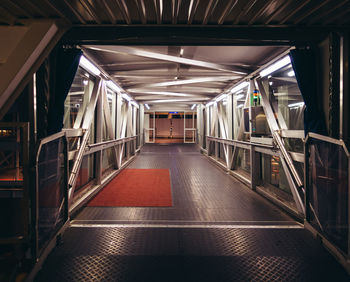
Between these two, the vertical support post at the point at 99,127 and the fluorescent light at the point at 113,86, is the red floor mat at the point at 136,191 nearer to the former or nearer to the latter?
the vertical support post at the point at 99,127

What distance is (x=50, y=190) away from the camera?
2219mm

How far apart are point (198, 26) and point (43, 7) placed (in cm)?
167

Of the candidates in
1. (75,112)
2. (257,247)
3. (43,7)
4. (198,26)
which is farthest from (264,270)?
(75,112)

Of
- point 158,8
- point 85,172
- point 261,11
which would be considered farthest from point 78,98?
point 261,11

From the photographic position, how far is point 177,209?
324 centimetres

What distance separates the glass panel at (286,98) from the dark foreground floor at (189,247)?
1.63m

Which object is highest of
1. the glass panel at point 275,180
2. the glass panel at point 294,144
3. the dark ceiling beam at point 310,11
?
the dark ceiling beam at point 310,11

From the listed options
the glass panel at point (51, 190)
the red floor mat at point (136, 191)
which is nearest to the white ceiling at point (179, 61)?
the glass panel at point (51, 190)

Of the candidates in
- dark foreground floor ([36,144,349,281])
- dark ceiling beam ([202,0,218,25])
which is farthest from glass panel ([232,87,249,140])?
dark ceiling beam ([202,0,218,25])

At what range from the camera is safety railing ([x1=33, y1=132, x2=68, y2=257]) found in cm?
193

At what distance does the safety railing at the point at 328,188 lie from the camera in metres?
2.10

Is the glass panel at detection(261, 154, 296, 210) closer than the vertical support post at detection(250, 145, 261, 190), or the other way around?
the glass panel at detection(261, 154, 296, 210)

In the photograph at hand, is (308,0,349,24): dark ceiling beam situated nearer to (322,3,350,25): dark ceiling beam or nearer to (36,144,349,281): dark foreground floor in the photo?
(322,3,350,25): dark ceiling beam

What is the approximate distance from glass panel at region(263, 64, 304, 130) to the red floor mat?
2.67 meters
